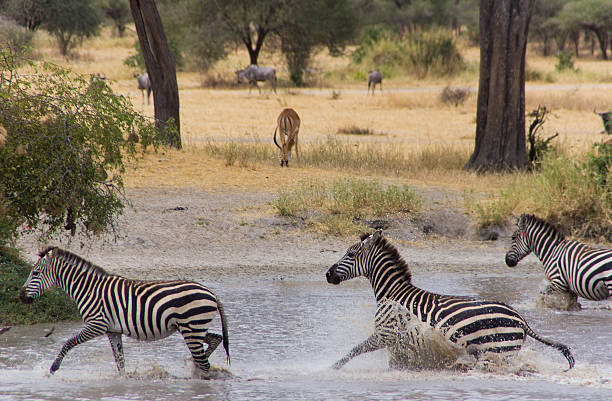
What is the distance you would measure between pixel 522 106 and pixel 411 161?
8.32 ft

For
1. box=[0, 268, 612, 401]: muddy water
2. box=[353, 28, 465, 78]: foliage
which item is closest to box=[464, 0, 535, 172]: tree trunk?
box=[0, 268, 612, 401]: muddy water

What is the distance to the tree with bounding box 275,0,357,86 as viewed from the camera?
39.1m

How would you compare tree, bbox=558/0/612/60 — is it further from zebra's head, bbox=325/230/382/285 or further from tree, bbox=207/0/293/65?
zebra's head, bbox=325/230/382/285

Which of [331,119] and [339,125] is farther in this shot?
[331,119]

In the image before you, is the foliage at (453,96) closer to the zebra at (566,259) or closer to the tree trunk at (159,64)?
the tree trunk at (159,64)

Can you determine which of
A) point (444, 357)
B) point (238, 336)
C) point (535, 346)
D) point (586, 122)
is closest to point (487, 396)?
point (444, 357)

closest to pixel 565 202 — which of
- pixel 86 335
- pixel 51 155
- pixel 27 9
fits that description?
pixel 51 155

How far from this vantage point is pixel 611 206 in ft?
39.8

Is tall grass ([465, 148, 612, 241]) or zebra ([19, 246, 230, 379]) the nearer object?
zebra ([19, 246, 230, 379])

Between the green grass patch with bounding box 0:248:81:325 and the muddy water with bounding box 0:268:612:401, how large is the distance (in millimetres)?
198

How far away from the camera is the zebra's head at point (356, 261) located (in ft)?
22.3

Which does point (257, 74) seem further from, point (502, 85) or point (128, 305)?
point (128, 305)

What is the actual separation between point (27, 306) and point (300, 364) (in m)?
3.13

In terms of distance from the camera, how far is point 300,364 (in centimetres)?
702
